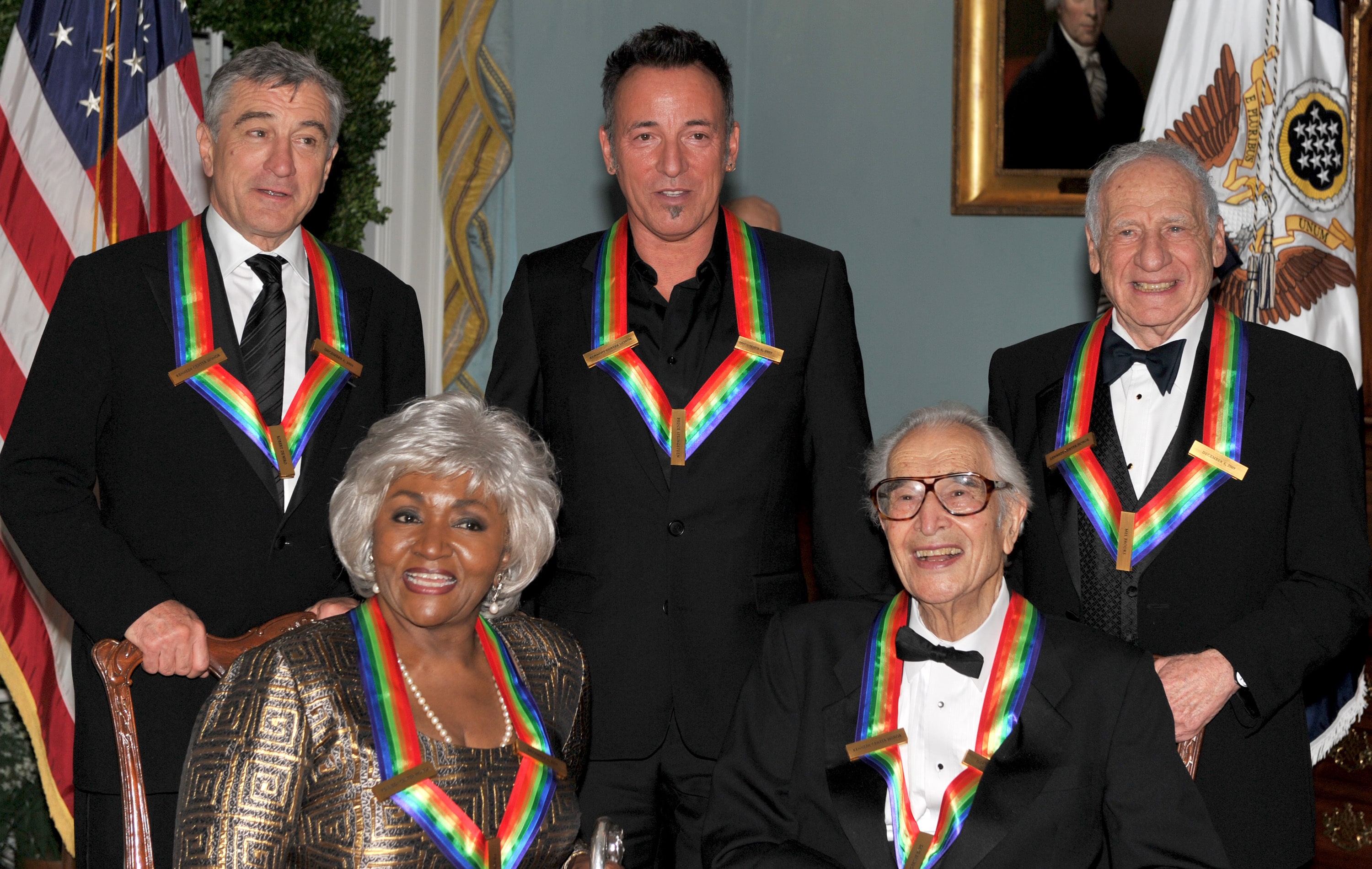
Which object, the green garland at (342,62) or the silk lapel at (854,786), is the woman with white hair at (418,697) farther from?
the green garland at (342,62)

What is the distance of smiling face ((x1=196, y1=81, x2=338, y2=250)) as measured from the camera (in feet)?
8.10

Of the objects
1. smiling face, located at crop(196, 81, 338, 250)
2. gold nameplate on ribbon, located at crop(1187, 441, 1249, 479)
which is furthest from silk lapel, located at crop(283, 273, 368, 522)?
gold nameplate on ribbon, located at crop(1187, 441, 1249, 479)

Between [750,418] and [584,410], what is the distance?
0.31 m

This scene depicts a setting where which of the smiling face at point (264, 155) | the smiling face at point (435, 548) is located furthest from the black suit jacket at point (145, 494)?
the smiling face at point (435, 548)

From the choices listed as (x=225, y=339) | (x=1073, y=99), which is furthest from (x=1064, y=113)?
(x=225, y=339)

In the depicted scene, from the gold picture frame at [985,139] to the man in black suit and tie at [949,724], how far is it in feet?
9.20

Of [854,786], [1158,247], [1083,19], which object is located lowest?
[854,786]

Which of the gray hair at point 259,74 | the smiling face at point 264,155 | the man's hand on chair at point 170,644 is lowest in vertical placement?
the man's hand on chair at point 170,644

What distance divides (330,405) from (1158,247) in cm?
156

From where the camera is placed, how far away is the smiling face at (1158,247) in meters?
2.49

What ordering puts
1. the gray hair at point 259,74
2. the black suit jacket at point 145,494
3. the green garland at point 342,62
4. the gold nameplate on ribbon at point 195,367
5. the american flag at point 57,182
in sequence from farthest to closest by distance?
the green garland at point 342,62, the american flag at point 57,182, the gray hair at point 259,74, the gold nameplate on ribbon at point 195,367, the black suit jacket at point 145,494

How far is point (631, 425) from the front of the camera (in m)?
2.53

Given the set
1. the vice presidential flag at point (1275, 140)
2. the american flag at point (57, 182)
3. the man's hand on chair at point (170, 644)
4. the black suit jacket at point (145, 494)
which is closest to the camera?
the man's hand on chair at point (170, 644)

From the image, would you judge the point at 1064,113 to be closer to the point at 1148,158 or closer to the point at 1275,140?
the point at 1275,140
